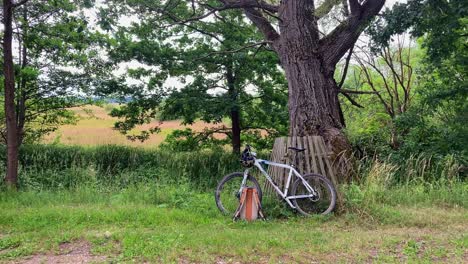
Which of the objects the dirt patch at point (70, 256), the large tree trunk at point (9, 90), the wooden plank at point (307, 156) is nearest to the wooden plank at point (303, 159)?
the wooden plank at point (307, 156)

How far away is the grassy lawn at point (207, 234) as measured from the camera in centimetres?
A: 390

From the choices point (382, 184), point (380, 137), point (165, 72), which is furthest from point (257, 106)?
point (382, 184)

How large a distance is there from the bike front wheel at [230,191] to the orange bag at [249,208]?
0.27 metres

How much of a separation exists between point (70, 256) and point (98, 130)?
10.6 metres

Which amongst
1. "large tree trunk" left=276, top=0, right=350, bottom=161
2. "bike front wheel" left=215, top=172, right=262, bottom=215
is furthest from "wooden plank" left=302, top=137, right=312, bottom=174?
"large tree trunk" left=276, top=0, right=350, bottom=161

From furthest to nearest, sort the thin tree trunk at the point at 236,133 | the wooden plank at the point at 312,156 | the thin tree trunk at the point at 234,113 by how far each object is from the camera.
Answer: the thin tree trunk at the point at 236,133
the thin tree trunk at the point at 234,113
the wooden plank at the point at 312,156

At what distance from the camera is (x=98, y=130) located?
Result: 13938mm

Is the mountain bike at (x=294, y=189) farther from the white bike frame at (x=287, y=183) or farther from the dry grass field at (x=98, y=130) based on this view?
the dry grass field at (x=98, y=130)

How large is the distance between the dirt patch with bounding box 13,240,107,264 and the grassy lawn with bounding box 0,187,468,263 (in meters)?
0.01

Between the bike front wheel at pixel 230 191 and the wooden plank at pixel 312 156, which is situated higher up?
the wooden plank at pixel 312 156

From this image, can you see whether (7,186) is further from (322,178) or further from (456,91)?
(456,91)

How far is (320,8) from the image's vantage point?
10.3 m

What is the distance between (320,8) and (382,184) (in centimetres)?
567

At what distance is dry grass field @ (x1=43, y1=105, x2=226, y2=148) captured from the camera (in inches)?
522
